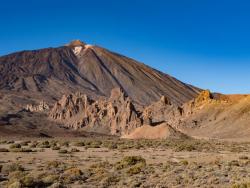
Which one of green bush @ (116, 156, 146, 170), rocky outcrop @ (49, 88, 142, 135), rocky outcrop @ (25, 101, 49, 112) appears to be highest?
rocky outcrop @ (25, 101, 49, 112)

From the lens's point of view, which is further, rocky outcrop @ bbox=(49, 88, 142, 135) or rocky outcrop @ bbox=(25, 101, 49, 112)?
rocky outcrop @ bbox=(25, 101, 49, 112)

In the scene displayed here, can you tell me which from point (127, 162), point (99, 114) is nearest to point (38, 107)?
point (99, 114)

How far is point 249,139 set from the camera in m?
78.8

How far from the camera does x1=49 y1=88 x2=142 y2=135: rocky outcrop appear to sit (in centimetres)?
12575

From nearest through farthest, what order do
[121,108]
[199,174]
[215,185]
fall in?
[215,185]
[199,174]
[121,108]

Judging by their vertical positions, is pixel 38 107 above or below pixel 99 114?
above

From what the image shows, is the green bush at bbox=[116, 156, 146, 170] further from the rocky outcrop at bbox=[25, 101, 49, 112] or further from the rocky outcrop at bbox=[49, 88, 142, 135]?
the rocky outcrop at bbox=[25, 101, 49, 112]

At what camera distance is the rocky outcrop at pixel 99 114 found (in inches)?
4951

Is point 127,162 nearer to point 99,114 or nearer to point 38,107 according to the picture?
point 99,114

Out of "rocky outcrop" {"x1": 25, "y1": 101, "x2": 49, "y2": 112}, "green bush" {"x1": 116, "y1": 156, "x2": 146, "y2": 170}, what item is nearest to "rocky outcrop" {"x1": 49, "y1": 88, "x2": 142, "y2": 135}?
"rocky outcrop" {"x1": 25, "y1": 101, "x2": 49, "y2": 112}

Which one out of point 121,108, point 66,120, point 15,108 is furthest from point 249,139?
point 15,108

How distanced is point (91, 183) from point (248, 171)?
306 inches

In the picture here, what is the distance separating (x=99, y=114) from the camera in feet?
452

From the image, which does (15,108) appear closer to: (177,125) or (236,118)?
(177,125)
